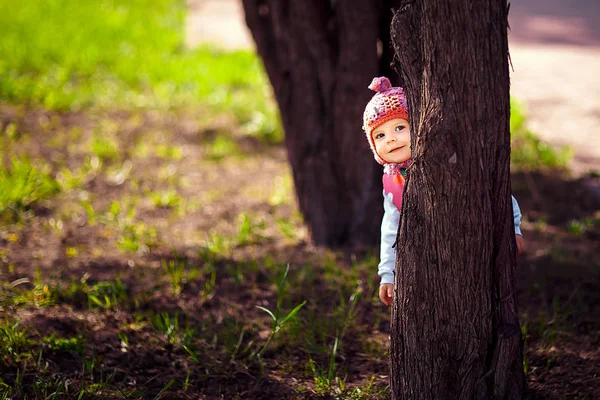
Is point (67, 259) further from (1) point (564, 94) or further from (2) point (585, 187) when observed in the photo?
(1) point (564, 94)

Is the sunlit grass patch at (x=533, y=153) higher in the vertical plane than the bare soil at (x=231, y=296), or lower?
higher

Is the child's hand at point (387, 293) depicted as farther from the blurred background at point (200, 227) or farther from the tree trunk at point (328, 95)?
the tree trunk at point (328, 95)

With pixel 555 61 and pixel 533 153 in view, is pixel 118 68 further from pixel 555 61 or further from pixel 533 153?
pixel 555 61

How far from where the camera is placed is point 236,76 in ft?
22.5

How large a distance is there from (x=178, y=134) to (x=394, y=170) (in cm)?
383

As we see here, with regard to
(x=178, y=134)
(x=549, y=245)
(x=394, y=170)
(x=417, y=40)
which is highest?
(x=417, y=40)

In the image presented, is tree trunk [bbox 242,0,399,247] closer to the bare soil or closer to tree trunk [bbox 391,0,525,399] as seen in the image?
the bare soil

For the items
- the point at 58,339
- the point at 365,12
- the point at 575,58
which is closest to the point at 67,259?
the point at 58,339

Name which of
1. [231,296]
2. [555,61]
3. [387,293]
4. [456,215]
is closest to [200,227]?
[231,296]

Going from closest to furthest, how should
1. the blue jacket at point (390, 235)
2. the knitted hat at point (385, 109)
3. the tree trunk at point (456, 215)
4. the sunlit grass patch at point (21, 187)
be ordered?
the tree trunk at point (456, 215) → the knitted hat at point (385, 109) → the blue jacket at point (390, 235) → the sunlit grass patch at point (21, 187)

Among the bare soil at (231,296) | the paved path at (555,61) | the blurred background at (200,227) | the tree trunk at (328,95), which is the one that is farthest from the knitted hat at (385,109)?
the paved path at (555,61)

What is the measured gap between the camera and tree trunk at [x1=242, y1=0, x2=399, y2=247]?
11.2ft

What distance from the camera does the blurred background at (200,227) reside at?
8.75 feet

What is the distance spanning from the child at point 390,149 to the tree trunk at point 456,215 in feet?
0.45
